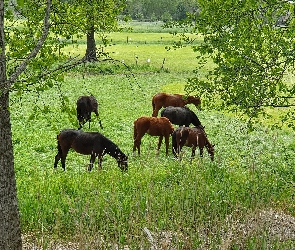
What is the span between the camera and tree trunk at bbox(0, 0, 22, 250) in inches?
250

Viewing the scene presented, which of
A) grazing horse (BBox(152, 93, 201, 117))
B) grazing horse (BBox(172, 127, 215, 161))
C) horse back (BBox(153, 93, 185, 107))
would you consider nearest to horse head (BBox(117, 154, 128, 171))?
grazing horse (BBox(172, 127, 215, 161))

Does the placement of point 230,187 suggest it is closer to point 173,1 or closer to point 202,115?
point 202,115

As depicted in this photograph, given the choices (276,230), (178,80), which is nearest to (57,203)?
(276,230)

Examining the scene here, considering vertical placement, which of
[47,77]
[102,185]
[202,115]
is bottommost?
[202,115]

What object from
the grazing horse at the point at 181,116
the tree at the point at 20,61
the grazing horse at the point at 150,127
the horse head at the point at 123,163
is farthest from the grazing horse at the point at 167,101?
the tree at the point at 20,61

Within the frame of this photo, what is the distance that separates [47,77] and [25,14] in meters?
1.47

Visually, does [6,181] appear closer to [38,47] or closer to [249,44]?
[38,47]

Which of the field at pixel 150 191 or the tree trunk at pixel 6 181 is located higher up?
the tree trunk at pixel 6 181

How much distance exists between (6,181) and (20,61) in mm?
1917

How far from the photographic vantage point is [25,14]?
272 inches

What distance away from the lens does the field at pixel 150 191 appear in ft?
23.9

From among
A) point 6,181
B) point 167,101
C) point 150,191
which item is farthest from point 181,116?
point 6,181

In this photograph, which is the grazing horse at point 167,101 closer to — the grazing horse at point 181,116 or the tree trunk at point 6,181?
the grazing horse at point 181,116

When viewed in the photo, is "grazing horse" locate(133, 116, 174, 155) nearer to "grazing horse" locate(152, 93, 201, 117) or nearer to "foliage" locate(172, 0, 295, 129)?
"foliage" locate(172, 0, 295, 129)
